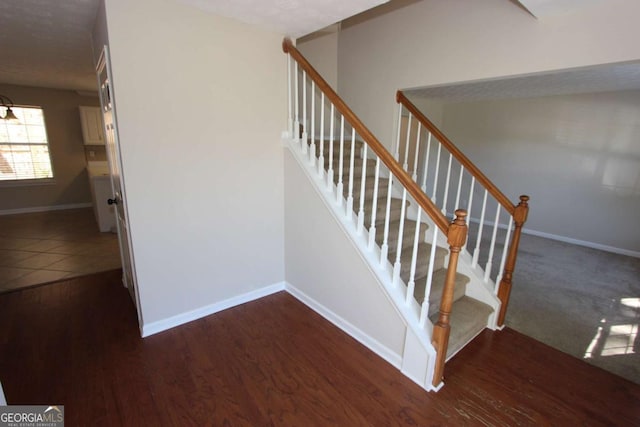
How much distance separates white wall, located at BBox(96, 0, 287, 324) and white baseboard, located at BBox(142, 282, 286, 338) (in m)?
0.04

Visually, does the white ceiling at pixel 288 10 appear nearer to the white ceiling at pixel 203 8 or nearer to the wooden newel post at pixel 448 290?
the white ceiling at pixel 203 8

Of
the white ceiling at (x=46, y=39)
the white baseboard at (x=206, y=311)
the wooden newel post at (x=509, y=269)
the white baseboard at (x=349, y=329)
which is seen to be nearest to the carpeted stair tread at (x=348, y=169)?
the white baseboard at (x=349, y=329)

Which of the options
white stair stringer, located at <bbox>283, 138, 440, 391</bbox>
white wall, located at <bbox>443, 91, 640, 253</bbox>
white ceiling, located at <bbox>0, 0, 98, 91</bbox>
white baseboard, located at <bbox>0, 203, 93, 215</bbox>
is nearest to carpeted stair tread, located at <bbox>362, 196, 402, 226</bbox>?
white stair stringer, located at <bbox>283, 138, 440, 391</bbox>

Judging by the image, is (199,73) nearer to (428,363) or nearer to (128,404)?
(128,404)

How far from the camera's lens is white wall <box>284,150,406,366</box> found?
2084mm

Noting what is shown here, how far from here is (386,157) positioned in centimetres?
193

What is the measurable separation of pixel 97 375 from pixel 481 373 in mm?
2603

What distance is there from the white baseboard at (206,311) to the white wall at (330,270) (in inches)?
9.3

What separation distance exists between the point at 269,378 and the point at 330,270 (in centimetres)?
93

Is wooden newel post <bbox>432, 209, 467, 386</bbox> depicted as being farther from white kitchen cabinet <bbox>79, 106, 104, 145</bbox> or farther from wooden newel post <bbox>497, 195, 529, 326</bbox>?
white kitchen cabinet <bbox>79, 106, 104, 145</bbox>

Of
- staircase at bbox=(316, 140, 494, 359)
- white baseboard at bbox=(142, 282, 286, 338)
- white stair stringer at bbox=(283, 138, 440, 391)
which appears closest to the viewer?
white stair stringer at bbox=(283, 138, 440, 391)

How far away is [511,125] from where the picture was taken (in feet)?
17.4

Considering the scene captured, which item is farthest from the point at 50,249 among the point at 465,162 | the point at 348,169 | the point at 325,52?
the point at 465,162

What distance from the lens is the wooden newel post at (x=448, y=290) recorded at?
161 centimetres
